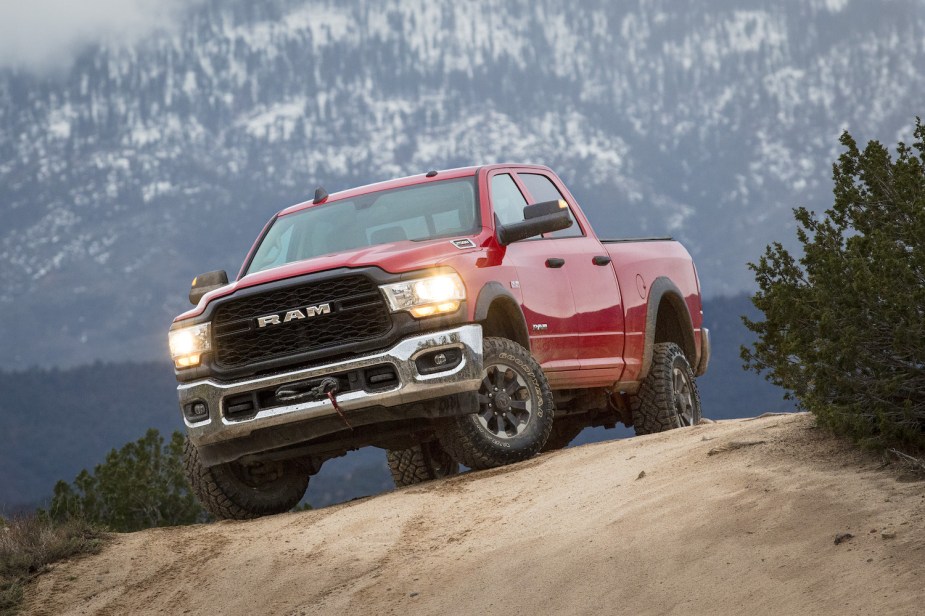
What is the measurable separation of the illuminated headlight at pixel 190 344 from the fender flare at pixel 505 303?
1.68 metres

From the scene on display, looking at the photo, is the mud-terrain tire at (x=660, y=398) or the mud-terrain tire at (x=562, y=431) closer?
the mud-terrain tire at (x=660, y=398)

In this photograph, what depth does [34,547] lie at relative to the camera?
800 cm

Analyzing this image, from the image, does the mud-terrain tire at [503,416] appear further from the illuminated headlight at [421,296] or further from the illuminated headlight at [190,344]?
the illuminated headlight at [190,344]

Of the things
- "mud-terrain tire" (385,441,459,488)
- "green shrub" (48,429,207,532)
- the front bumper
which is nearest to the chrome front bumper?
the front bumper

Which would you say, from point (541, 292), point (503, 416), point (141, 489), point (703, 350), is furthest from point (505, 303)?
point (141, 489)

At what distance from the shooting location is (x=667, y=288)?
10969 millimetres

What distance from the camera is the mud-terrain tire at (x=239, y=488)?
8922mm

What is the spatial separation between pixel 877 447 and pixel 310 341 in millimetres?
3460

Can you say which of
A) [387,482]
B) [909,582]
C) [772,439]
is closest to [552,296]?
[772,439]

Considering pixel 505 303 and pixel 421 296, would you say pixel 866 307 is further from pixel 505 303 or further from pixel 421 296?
pixel 505 303

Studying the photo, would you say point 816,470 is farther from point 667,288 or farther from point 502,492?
point 667,288

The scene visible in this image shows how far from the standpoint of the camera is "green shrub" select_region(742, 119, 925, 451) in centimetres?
615

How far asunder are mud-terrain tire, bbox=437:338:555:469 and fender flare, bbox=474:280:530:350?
236 mm

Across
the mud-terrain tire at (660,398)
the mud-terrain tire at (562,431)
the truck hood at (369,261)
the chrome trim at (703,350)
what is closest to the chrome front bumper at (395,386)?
the truck hood at (369,261)
